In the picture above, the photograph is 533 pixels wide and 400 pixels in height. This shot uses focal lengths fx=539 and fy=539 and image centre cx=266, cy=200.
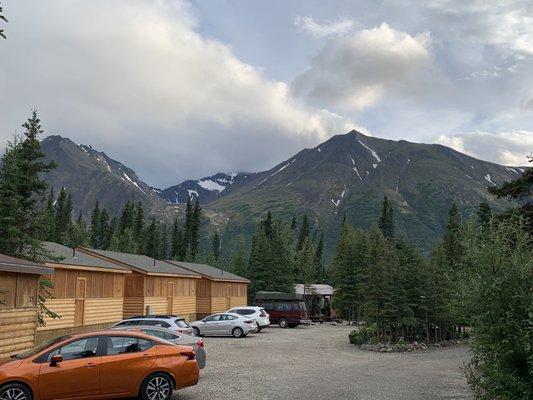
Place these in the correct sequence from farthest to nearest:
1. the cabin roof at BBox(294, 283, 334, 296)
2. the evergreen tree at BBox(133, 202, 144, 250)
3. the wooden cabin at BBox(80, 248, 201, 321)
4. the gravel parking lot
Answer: the evergreen tree at BBox(133, 202, 144, 250)
the cabin roof at BBox(294, 283, 334, 296)
the wooden cabin at BBox(80, 248, 201, 321)
the gravel parking lot

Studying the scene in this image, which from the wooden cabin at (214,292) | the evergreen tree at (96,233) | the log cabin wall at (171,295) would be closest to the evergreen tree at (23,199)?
the log cabin wall at (171,295)

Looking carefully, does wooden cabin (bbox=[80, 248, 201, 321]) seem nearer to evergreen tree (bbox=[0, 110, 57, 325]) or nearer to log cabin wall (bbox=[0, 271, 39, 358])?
evergreen tree (bbox=[0, 110, 57, 325])

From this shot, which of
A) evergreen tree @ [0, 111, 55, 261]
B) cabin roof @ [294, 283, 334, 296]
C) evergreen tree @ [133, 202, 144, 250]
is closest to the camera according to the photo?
evergreen tree @ [0, 111, 55, 261]

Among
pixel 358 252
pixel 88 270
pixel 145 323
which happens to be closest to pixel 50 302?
pixel 88 270

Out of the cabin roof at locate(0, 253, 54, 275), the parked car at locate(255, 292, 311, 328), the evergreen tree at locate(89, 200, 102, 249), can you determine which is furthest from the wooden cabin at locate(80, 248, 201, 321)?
the evergreen tree at locate(89, 200, 102, 249)

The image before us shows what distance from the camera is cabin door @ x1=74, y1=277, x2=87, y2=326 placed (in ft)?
93.7

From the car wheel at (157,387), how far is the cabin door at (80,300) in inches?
713

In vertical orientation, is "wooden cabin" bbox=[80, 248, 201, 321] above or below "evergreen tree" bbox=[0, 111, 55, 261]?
below

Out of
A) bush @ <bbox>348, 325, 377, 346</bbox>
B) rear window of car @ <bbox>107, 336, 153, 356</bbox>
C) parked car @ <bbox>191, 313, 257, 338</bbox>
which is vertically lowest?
bush @ <bbox>348, 325, 377, 346</bbox>

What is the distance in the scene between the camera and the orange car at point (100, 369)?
11.0 meters

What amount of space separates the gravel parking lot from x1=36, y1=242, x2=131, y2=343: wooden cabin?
6999 mm

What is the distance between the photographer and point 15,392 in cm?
1087

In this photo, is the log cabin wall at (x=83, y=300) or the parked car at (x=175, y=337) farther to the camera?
the log cabin wall at (x=83, y=300)

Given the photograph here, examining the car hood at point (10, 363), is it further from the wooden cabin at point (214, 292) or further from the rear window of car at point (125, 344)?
the wooden cabin at point (214, 292)
